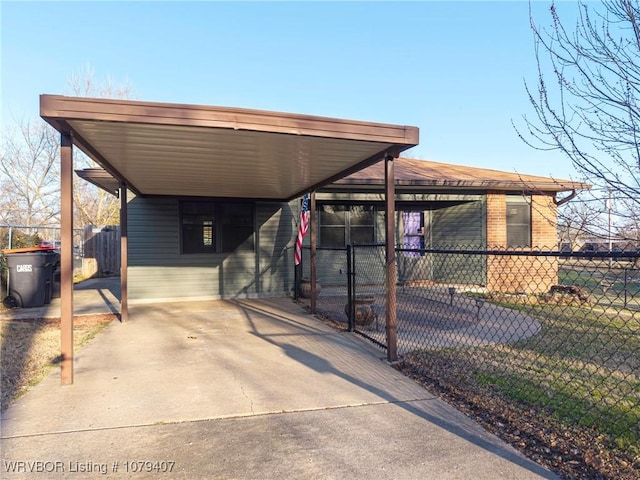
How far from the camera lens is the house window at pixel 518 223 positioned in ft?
38.3

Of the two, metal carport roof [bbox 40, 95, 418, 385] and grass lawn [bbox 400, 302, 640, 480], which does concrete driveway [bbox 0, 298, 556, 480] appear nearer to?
grass lawn [bbox 400, 302, 640, 480]

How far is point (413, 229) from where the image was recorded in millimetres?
11922

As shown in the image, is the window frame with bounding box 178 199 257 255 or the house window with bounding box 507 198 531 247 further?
the house window with bounding box 507 198 531 247

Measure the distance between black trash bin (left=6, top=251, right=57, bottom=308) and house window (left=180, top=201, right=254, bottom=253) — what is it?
2.89 metres

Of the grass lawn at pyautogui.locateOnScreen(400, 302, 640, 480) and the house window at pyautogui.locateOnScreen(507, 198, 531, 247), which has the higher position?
the house window at pyautogui.locateOnScreen(507, 198, 531, 247)

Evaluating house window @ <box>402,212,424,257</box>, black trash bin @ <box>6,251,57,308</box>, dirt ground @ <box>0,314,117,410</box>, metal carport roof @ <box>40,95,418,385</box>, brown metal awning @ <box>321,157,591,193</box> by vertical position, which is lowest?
dirt ground @ <box>0,314,117,410</box>

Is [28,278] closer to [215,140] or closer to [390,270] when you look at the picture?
[215,140]

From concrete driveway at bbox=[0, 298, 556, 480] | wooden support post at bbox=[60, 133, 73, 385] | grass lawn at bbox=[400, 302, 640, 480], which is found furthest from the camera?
wooden support post at bbox=[60, 133, 73, 385]

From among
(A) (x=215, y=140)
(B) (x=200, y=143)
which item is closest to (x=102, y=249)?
(B) (x=200, y=143)

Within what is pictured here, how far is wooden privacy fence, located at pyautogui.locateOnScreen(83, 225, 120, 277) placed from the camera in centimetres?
1655

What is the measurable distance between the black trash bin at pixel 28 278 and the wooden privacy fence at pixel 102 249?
769 cm

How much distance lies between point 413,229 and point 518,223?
9.55ft

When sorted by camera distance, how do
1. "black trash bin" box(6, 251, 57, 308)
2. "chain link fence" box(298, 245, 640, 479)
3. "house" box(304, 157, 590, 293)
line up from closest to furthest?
"chain link fence" box(298, 245, 640, 479) → "black trash bin" box(6, 251, 57, 308) → "house" box(304, 157, 590, 293)

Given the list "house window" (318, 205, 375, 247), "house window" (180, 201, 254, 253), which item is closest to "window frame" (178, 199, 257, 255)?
"house window" (180, 201, 254, 253)
